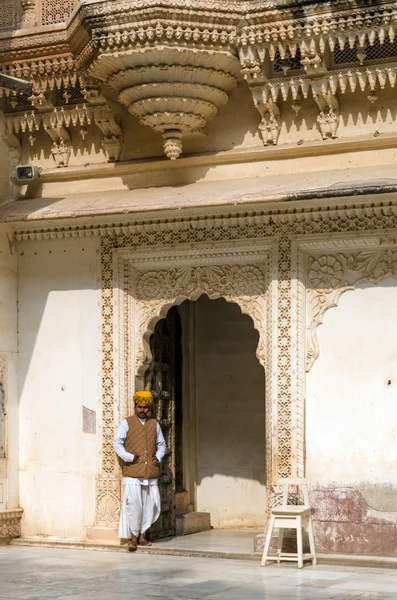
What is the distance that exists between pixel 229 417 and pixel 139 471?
2027 mm

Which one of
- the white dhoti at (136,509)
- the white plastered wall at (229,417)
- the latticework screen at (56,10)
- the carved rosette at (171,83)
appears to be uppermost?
the latticework screen at (56,10)

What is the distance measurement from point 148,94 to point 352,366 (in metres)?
2.53

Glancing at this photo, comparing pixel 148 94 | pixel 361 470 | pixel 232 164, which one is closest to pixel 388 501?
pixel 361 470

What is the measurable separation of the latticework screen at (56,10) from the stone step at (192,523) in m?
4.31

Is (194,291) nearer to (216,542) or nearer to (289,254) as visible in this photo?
(289,254)

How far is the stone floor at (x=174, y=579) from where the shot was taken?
7.44m

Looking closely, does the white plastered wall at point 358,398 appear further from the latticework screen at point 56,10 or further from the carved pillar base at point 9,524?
the latticework screen at point 56,10

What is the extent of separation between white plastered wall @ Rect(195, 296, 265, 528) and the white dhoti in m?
1.77

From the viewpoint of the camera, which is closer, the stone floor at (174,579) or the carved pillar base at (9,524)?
the stone floor at (174,579)

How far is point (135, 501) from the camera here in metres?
9.65

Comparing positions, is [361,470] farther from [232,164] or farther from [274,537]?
[232,164]

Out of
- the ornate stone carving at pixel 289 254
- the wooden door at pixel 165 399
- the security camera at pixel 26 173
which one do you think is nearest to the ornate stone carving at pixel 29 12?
the security camera at pixel 26 173

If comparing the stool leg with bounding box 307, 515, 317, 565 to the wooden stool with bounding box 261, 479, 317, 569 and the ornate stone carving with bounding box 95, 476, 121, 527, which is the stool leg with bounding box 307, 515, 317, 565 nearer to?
the wooden stool with bounding box 261, 479, 317, 569

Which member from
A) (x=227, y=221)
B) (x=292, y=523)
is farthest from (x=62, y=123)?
(x=292, y=523)
